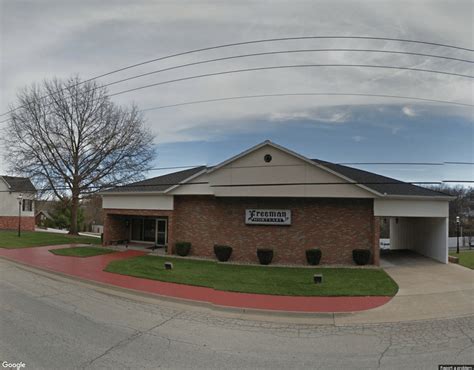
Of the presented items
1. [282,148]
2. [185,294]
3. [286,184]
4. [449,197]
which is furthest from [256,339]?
Result: [449,197]

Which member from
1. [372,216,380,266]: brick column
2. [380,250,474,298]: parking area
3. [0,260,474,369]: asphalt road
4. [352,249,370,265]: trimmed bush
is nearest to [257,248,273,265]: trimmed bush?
[352,249,370,265]: trimmed bush

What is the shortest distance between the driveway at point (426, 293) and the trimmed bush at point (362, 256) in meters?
1.01

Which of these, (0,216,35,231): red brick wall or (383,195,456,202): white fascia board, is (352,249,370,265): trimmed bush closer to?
(383,195,456,202): white fascia board

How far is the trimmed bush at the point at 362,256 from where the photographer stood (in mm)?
16992

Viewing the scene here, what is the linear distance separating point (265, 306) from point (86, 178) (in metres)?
27.8

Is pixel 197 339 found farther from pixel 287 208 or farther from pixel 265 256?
pixel 287 208

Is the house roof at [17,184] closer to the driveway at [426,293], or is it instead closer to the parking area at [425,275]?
the parking area at [425,275]

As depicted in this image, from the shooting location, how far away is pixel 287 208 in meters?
18.4

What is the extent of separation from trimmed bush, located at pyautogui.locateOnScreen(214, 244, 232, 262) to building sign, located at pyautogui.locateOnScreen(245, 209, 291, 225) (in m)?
1.97

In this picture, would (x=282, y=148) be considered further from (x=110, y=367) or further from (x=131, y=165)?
(x=131, y=165)

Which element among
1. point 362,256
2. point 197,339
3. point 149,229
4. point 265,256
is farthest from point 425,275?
point 149,229

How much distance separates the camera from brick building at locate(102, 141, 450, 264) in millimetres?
17500

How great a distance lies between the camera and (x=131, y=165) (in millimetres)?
33031

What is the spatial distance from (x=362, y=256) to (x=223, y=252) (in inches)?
300
